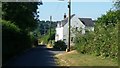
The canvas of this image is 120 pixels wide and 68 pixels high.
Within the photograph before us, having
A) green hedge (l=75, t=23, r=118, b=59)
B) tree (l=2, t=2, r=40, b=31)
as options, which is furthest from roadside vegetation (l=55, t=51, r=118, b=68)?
tree (l=2, t=2, r=40, b=31)

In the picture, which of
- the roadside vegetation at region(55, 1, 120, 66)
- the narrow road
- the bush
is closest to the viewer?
the roadside vegetation at region(55, 1, 120, 66)

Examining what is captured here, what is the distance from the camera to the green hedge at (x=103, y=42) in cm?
2353

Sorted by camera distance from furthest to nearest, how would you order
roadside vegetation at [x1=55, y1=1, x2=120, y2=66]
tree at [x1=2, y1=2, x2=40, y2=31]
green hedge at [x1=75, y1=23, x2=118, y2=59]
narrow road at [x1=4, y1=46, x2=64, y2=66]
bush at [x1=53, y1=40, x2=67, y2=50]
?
bush at [x1=53, y1=40, x2=67, y2=50]
tree at [x1=2, y1=2, x2=40, y2=31]
green hedge at [x1=75, y1=23, x2=118, y2=59]
narrow road at [x1=4, y1=46, x2=64, y2=66]
roadside vegetation at [x1=55, y1=1, x2=120, y2=66]

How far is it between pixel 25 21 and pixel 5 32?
85.9 ft

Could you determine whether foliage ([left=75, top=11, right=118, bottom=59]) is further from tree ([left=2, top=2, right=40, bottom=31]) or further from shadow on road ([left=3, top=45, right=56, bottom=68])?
tree ([left=2, top=2, right=40, bottom=31])

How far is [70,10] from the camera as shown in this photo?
4331 centimetres

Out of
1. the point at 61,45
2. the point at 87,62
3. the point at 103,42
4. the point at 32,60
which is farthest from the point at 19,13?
the point at 87,62

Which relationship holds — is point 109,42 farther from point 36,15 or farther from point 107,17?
point 36,15

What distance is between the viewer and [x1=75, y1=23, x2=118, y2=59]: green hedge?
23.5m

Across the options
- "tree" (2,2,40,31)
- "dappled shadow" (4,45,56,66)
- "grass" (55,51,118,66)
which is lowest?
"dappled shadow" (4,45,56,66)

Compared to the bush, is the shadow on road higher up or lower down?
lower down

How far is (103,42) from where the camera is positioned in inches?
1079

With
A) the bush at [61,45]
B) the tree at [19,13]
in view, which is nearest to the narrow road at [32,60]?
the tree at [19,13]

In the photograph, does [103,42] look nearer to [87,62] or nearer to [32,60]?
[87,62]
